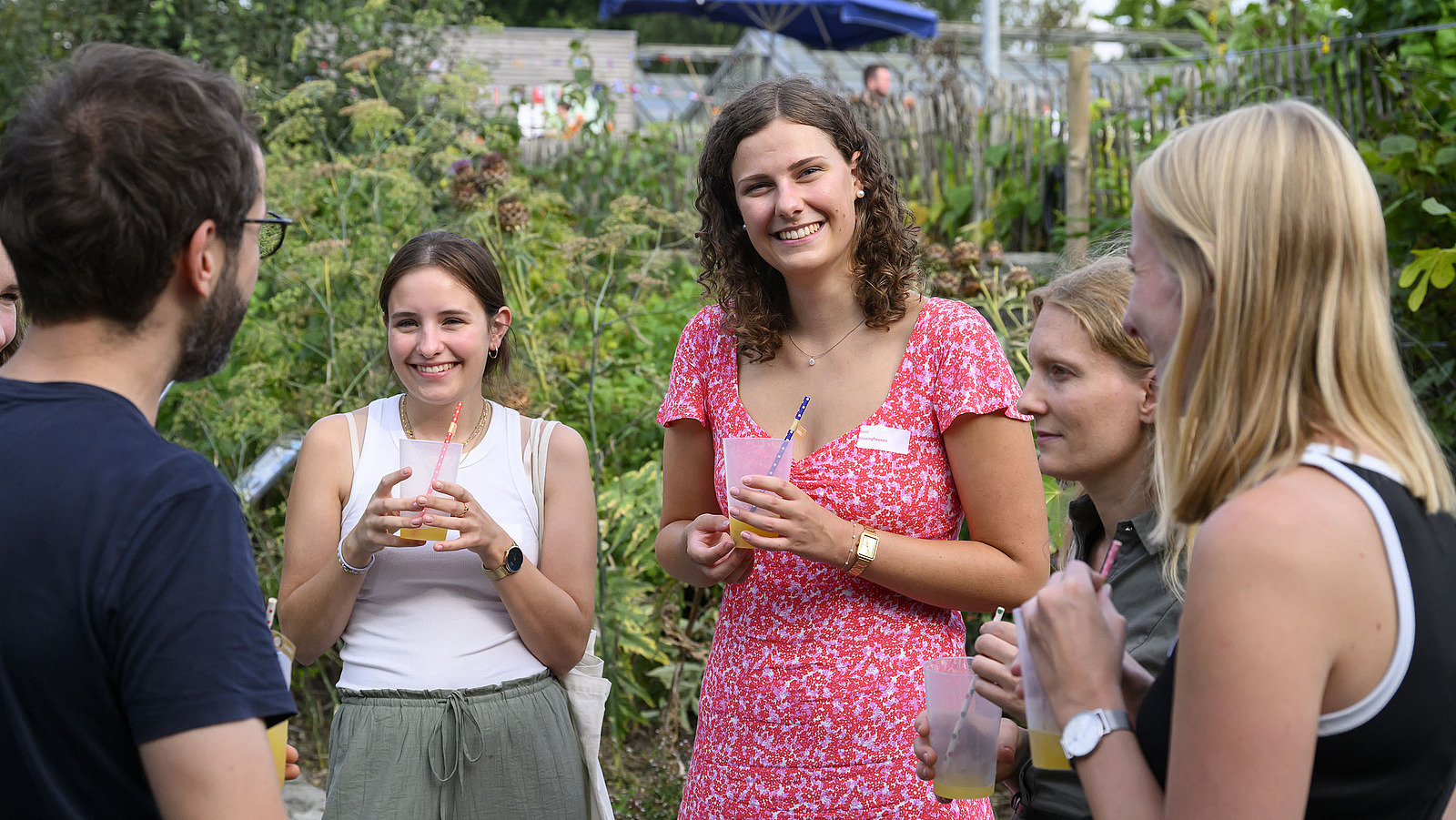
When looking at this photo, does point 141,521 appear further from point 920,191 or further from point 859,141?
point 920,191

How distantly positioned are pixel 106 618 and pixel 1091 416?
4.72ft

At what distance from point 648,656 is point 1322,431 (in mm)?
2956

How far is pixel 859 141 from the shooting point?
2.46 m

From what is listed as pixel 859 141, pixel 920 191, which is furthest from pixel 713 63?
pixel 859 141

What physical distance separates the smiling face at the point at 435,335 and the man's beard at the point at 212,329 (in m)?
1.12

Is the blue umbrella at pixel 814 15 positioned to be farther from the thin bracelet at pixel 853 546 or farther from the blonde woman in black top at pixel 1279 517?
the blonde woman in black top at pixel 1279 517

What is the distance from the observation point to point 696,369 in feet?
8.18

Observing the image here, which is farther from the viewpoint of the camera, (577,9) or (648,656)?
(577,9)

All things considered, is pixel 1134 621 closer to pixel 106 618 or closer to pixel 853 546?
pixel 853 546

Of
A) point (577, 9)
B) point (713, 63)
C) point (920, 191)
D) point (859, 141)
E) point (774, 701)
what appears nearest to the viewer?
point (774, 701)

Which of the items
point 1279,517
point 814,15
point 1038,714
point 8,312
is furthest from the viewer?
point 814,15

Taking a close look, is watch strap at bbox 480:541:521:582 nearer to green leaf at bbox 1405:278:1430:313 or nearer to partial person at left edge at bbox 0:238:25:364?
partial person at left edge at bbox 0:238:25:364

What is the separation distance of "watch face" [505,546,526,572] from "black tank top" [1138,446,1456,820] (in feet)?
4.62

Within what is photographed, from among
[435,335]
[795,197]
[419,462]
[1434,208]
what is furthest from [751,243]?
[1434,208]
